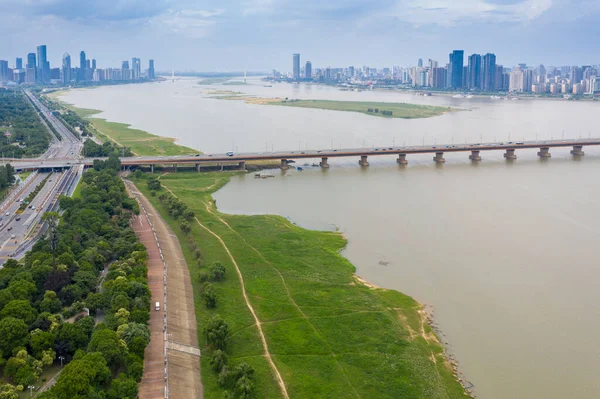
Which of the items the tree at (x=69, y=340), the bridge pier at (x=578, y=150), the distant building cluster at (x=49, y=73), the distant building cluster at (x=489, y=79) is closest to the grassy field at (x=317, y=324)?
the tree at (x=69, y=340)

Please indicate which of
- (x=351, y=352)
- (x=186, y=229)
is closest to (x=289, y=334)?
(x=351, y=352)

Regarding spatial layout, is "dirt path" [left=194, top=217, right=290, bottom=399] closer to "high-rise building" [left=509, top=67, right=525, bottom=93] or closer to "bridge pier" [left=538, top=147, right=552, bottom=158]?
"bridge pier" [left=538, top=147, right=552, bottom=158]

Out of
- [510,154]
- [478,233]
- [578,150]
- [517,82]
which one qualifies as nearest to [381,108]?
[578,150]

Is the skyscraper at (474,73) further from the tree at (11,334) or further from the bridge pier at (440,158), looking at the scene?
the tree at (11,334)

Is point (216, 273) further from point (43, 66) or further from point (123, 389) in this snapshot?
point (43, 66)

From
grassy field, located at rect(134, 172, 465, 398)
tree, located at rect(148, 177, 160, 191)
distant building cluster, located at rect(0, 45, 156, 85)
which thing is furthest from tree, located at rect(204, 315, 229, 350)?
distant building cluster, located at rect(0, 45, 156, 85)

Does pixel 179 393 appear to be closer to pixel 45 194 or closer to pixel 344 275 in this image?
pixel 344 275
